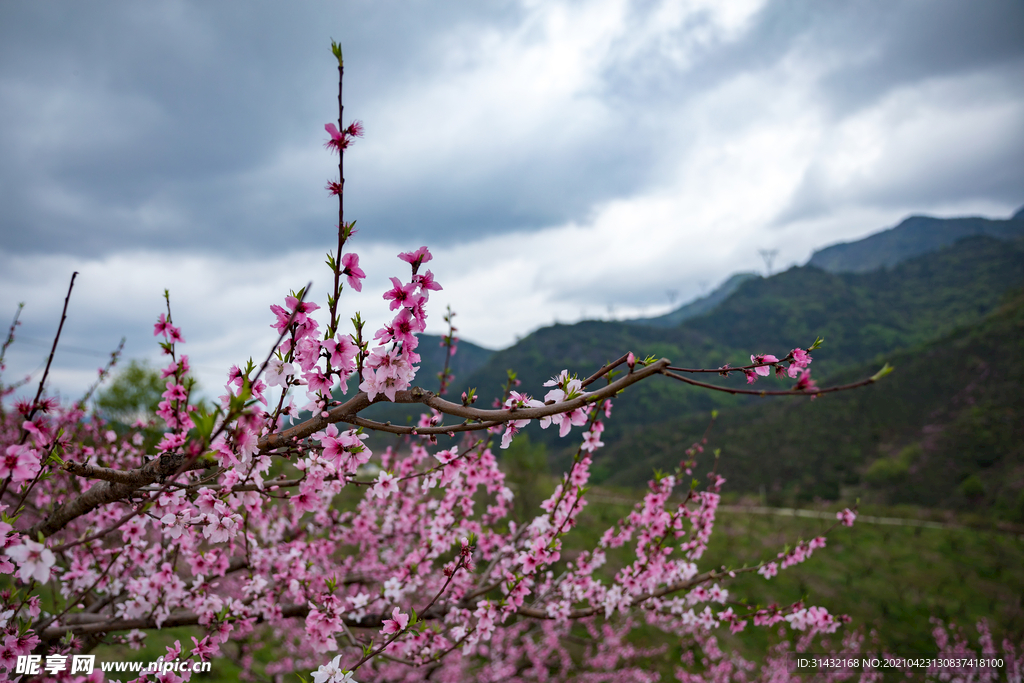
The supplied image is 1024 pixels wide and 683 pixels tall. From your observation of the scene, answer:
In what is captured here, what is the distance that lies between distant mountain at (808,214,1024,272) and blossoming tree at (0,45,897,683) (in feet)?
606

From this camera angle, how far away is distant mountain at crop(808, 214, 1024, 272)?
15438 centimetres

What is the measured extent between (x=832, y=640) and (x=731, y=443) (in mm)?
27669

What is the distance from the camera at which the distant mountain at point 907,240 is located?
15438cm

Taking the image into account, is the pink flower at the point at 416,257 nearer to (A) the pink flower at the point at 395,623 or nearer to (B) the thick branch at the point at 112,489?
(B) the thick branch at the point at 112,489

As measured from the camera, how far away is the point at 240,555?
5.48m

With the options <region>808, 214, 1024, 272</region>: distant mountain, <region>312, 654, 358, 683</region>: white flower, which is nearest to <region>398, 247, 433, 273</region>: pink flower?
<region>312, 654, 358, 683</region>: white flower

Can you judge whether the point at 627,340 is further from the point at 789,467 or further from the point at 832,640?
the point at 832,640

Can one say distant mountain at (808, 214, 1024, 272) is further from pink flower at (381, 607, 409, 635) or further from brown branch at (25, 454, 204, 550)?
brown branch at (25, 454, 204, 550)

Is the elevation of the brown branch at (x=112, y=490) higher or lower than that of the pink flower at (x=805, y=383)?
lower

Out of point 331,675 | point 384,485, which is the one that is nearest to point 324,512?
point 384,485

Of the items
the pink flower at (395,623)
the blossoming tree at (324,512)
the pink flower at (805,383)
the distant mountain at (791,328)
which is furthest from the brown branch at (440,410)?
the distant mountain at (791,328)

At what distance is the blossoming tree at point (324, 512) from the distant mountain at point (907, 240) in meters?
185

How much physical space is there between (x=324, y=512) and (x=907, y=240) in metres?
233

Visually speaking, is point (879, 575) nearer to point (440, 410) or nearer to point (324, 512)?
point (324, 512)
